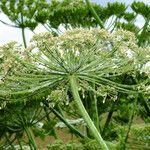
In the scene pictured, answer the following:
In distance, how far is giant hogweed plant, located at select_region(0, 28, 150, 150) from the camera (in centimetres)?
519

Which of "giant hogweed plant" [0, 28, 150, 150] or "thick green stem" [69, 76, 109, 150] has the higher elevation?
"giant hogweed plant" [0, 28, 150, 150]

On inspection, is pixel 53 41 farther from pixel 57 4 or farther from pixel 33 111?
pixel 57 4

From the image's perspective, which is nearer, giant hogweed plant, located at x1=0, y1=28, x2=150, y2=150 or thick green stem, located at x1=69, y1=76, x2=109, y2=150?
thick green stem, located at x1=69, y1=76, x2=109, y2=150

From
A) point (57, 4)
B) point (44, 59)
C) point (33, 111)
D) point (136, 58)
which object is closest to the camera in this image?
point (44, 59)

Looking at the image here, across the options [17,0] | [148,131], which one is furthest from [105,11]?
[148,131]

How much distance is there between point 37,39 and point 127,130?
132 cm

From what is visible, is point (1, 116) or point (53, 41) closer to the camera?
point (53, 41)

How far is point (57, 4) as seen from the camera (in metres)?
10.1

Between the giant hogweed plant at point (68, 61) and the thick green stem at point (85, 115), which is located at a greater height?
the giant hogweed plant at point (68, 61)

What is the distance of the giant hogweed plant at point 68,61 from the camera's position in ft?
17.0

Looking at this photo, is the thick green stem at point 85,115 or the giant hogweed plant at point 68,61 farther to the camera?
the giant hogweed plant at point 68,61

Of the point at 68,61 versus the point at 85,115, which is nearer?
the point at 85,115

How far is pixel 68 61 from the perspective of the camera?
5234 mm

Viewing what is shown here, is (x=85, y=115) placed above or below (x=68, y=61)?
below
